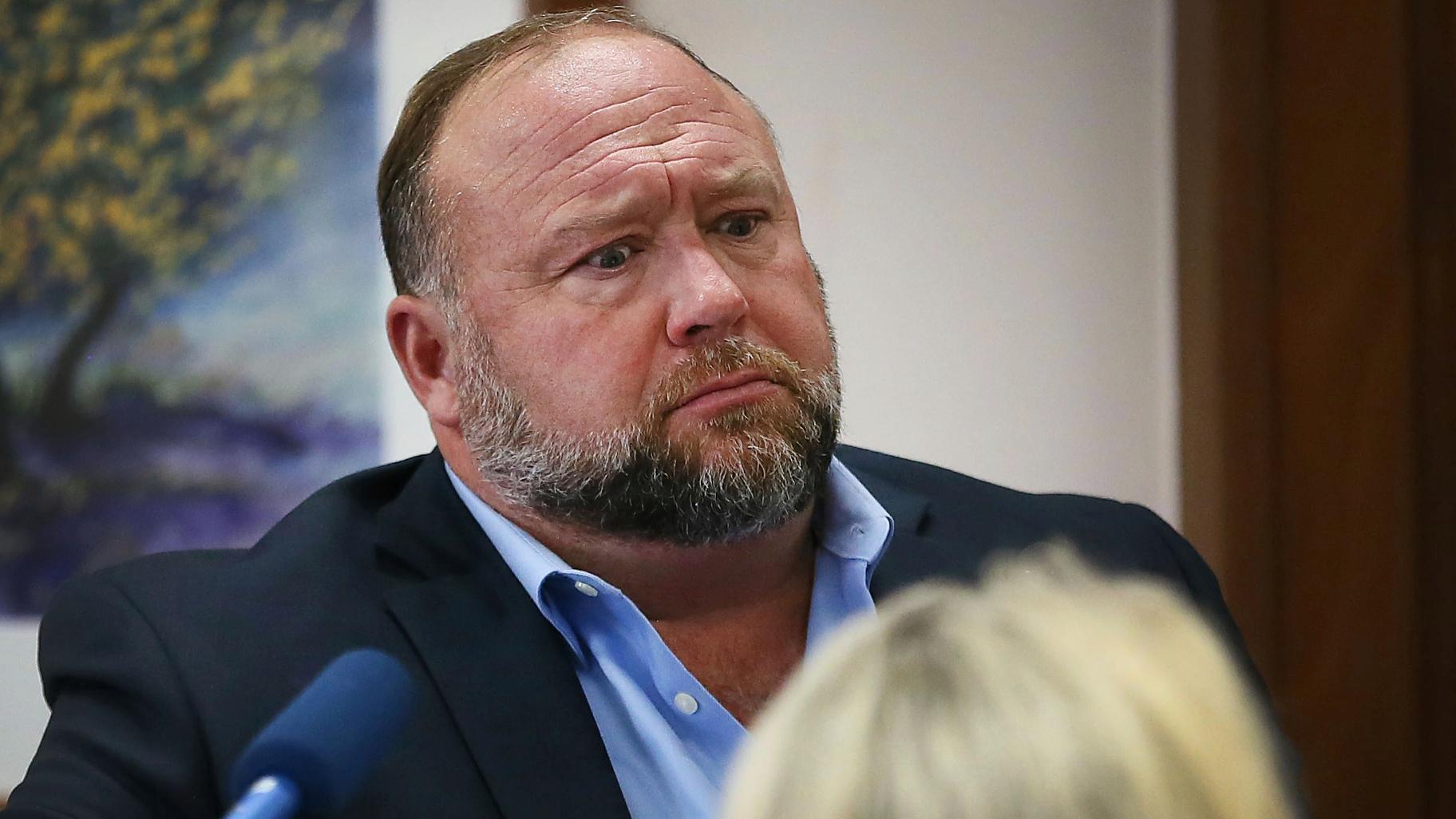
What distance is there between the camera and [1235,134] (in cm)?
183

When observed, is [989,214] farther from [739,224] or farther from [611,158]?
[611,158]

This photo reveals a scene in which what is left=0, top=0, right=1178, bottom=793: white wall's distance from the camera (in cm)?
197

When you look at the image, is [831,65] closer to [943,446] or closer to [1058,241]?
[1058,241]

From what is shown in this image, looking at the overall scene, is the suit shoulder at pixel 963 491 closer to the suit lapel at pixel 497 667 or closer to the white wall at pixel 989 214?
the white wall at pixel 989 214

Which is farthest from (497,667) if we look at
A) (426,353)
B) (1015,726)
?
(1015,726)

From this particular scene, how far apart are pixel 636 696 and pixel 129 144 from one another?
1.09 m

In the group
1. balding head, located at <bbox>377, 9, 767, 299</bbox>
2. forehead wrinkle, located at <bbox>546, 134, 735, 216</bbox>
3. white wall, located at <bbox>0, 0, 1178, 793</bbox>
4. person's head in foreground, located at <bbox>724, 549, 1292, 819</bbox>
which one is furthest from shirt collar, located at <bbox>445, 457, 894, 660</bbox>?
person's head in foreground, located at <bbox>724, 549, 1292, 819</bbox>

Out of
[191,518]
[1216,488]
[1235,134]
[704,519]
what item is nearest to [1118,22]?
[1235,134]

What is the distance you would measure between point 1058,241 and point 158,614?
4.30ft

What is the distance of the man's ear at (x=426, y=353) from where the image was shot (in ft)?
4.90

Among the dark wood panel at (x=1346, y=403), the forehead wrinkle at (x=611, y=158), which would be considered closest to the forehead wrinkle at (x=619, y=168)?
the forehead wrinkle at (x=611, y=158)

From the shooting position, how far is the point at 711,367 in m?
1.34

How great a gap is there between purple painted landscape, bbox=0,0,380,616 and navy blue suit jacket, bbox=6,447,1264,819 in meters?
0.43

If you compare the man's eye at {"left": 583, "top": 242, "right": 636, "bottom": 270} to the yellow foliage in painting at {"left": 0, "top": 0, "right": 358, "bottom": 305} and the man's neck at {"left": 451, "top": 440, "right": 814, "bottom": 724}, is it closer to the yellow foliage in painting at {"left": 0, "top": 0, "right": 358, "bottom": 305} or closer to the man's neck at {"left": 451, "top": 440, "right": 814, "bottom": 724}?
the man's neck at {"left": 451, "top": 440, "right": 814, "bottom": 724}
